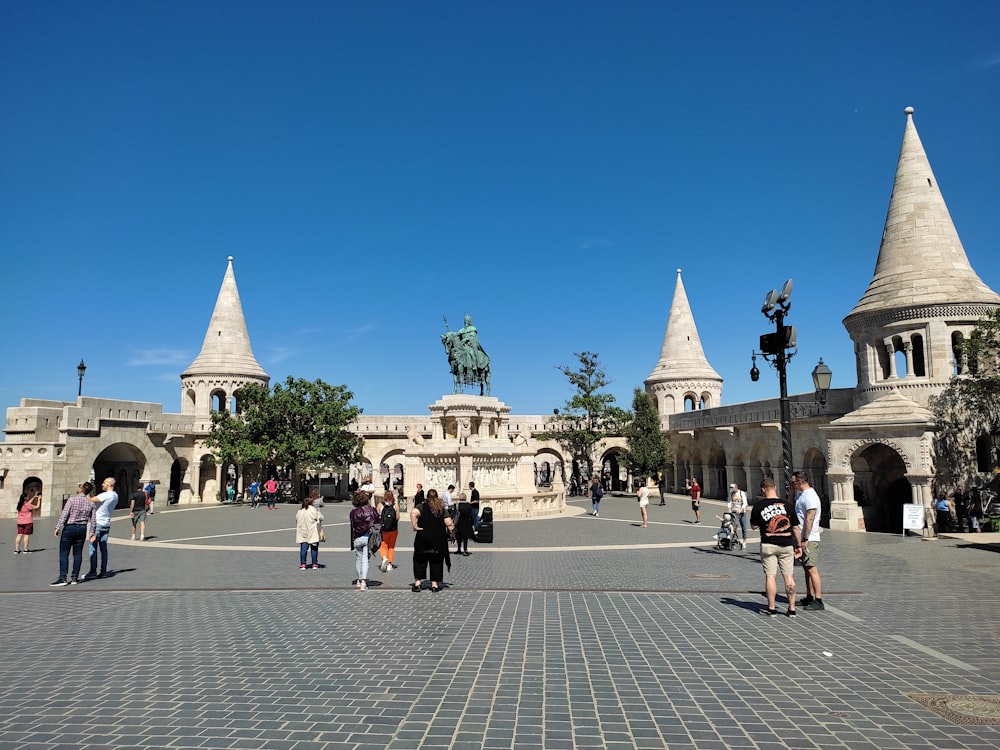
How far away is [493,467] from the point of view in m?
23.6

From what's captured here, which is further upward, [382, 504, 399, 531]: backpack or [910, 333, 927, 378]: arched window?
[910, 333, 927, 378]: arched window

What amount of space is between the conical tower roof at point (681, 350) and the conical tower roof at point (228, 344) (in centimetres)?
2392

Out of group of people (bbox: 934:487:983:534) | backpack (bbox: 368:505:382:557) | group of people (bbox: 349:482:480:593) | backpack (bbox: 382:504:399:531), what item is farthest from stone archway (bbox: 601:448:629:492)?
group of people (bbox: 349:482:480:593)

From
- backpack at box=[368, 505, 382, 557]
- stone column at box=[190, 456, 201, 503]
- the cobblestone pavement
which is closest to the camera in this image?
the cobblestone pavement

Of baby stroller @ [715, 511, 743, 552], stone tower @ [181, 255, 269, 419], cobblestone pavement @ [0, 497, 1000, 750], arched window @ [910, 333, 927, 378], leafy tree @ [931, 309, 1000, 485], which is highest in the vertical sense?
stone tower @ [181, 255, 269, 419]

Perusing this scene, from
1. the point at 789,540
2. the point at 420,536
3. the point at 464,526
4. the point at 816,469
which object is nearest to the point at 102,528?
the point at 420,536

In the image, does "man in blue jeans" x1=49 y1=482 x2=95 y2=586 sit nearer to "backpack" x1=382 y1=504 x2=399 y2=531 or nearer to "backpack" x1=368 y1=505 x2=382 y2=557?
"backpack" x1=368 y1=505 x2=382 y2=557

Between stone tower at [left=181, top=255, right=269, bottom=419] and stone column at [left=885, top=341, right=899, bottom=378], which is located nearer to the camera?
stone column at [left=885, top=341, right=899, bottom=378]

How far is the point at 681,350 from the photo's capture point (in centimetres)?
4006

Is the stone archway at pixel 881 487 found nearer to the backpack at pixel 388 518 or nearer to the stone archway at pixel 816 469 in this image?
the stone archway at pixel 816 469

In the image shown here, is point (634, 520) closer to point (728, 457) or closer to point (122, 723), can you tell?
point (728, 457)

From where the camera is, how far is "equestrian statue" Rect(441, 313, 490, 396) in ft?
94.6

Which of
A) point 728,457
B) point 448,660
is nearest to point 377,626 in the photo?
point 448,660

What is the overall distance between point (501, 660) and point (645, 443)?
28.9m
